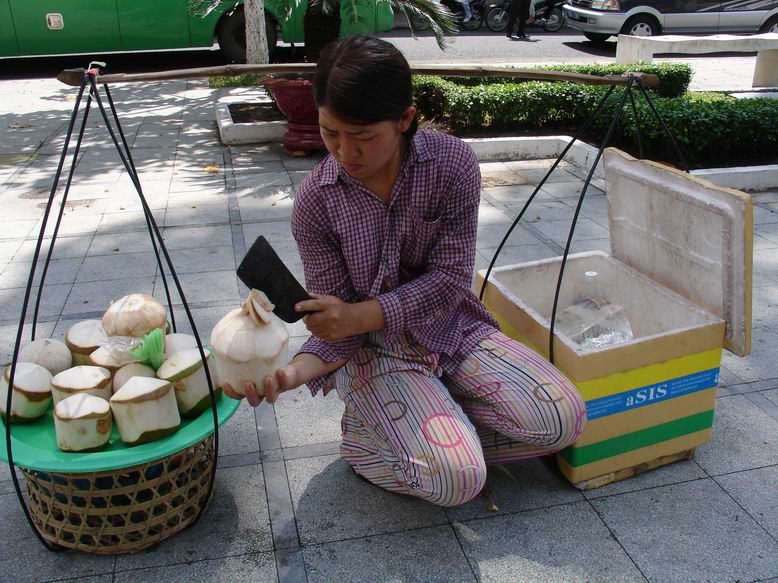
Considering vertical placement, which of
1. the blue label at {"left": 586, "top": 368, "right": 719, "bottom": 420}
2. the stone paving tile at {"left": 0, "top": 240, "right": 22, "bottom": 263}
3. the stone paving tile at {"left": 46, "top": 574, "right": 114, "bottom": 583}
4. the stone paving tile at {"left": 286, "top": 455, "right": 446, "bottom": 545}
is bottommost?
the stone paving tile at {"left": 286, "top": 455, "right": 446, "bottom": 545}

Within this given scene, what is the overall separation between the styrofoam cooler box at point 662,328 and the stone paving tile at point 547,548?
0.54 feet

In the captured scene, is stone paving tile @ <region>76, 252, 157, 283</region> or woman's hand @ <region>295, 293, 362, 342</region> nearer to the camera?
woman's hand @ <region>295, 293, 362, 342</region>

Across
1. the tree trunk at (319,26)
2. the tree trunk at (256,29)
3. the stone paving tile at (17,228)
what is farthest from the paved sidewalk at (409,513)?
the tree trunk at (256,29)

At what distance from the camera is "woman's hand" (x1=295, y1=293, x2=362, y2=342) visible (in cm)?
180

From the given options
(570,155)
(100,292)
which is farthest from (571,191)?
(100,292)

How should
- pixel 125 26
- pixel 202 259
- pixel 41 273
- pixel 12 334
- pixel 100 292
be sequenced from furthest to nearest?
pixel 125 26 < pixel 202 259 < pixel 41 273 < pixel 100 292 < pixel 12 334

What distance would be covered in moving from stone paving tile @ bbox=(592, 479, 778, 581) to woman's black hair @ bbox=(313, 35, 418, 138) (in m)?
1.35

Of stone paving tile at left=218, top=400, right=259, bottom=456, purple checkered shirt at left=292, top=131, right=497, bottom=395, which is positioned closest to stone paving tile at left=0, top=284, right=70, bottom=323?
stone paving tile at left=218, top=400, right=259, bottom=456

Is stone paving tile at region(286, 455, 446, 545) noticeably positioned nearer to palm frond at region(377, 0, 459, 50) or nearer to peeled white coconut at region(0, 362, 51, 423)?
peeled white coconut at region(0, 362, 51, 423)

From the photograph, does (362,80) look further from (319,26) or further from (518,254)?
(319,26)

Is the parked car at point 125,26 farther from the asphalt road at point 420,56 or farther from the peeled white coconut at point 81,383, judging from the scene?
the peeled white coconut at point 81,383

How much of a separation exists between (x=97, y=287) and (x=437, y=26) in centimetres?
492

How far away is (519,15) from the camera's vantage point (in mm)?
13852

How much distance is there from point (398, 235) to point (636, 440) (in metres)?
1.00
